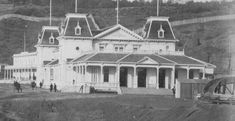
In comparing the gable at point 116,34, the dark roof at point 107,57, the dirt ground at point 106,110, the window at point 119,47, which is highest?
the gable at point 116,34

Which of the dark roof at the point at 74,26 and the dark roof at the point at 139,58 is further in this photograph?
the dark roof at the point at 74,26

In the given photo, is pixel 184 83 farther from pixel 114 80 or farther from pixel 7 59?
pixel 7 59

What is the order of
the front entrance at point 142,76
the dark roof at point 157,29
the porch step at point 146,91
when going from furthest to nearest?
the dark roof at point 157,29 → the front entrance at point 142,76 → the porch step at point 146,91

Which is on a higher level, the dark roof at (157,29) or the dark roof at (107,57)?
the dark roof at (157,29)

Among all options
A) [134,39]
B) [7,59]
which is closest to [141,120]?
[134,39]

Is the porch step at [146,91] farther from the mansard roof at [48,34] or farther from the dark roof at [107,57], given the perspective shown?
the mansard roof at [48,34]

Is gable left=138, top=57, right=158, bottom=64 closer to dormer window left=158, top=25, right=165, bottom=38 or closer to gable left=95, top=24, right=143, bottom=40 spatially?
gable left=95, top=24, right=143, bottom=40

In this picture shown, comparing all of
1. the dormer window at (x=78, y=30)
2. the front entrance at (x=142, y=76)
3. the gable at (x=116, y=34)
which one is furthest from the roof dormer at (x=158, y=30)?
the front entrance at (x=142, y=76)

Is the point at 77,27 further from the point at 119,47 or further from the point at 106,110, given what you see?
the point at 106,110

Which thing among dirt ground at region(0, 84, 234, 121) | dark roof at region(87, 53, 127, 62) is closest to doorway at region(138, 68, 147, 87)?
dark roof at region(87, 53, 127, 62)
